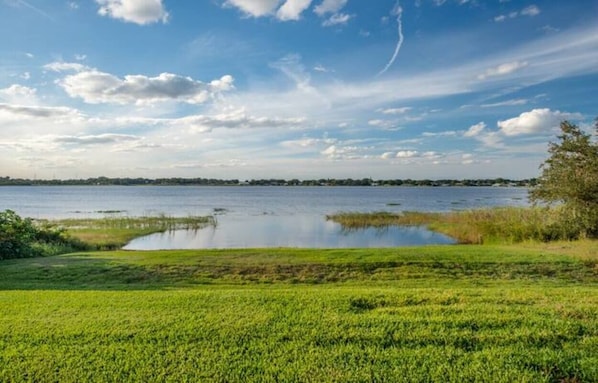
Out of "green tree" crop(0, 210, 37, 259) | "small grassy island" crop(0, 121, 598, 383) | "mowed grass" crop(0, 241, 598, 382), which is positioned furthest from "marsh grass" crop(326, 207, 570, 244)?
"green tree" crop(0, 210, 37, 259)

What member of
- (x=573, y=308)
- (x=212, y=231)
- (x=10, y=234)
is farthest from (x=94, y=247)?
(x=573, y=308)

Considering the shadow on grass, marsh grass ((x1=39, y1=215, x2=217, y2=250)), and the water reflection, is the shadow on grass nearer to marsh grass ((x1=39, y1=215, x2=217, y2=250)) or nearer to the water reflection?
the water reflection

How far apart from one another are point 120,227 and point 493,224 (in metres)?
30.2

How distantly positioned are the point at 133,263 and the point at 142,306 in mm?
8096

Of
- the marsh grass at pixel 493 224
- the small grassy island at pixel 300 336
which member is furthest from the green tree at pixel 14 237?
the marsh grass at pixel 493 224

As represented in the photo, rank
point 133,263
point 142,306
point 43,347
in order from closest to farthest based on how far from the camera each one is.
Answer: point 43,347 → point 142,306 → point 133,263

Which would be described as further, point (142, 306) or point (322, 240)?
point (322, 240)

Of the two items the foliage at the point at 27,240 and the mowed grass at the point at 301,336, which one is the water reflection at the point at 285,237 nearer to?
the foliage at the point at 27,240

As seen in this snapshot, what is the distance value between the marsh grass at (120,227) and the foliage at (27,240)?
132 inches

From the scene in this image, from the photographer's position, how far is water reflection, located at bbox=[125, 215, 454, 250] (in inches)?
1177

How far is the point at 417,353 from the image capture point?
4836 millimetres

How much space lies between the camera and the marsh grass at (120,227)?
29.3 meters

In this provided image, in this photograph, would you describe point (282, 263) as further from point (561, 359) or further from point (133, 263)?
point (561, 359)

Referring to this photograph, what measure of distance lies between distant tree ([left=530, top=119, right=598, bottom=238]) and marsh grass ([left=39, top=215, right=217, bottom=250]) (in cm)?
2658
